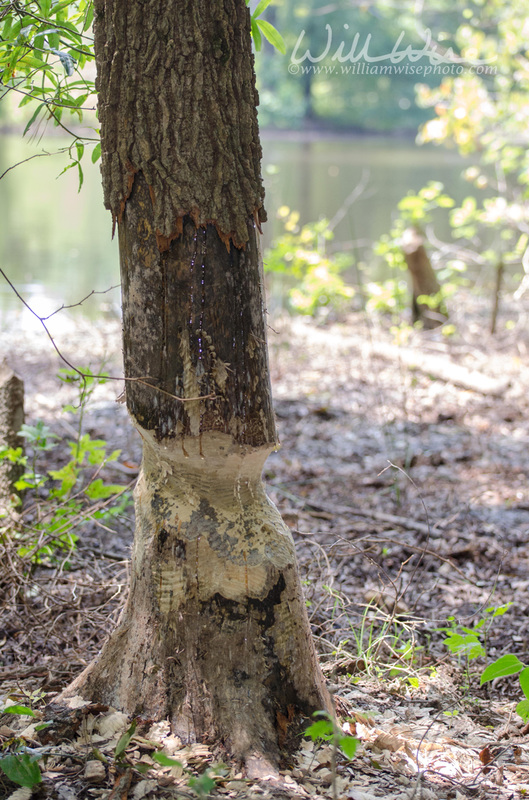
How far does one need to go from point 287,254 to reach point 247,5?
627 cm

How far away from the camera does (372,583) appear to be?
3.28 m

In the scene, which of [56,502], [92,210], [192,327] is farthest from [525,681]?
[92,210]

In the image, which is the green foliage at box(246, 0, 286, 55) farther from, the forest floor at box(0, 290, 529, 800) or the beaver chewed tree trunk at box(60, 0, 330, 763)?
the forest floor at box(0, 290, 529, 800)

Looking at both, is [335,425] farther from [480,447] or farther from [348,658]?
[348,658]

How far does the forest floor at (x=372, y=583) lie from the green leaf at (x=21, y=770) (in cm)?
6

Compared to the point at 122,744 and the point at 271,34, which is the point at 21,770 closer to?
the point at 122,744

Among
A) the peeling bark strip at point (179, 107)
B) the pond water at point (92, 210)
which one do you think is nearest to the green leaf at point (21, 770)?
the peeling bark strip at point (179, 107)

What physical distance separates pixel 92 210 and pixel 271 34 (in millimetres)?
17293

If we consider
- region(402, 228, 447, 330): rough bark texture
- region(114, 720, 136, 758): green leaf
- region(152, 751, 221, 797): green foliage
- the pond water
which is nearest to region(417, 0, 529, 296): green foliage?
region(402, 228, 447, 330): rough bark texture

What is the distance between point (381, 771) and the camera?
6.08 feet

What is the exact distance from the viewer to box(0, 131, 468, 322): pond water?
10664 millimetres

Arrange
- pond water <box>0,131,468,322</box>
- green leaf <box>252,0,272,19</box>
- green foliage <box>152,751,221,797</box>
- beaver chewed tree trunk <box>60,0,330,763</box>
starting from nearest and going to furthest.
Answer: green foliage <box>152,751,221,797</box>
beaver chewed tree trunk <box>60,0,330,763</box>
green leaf <box>252,0,272,19</box>
pond water <box>0,131,468,322</box>

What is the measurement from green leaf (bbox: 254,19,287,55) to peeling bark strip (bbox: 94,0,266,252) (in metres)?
0.12

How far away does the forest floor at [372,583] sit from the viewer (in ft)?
5.92
